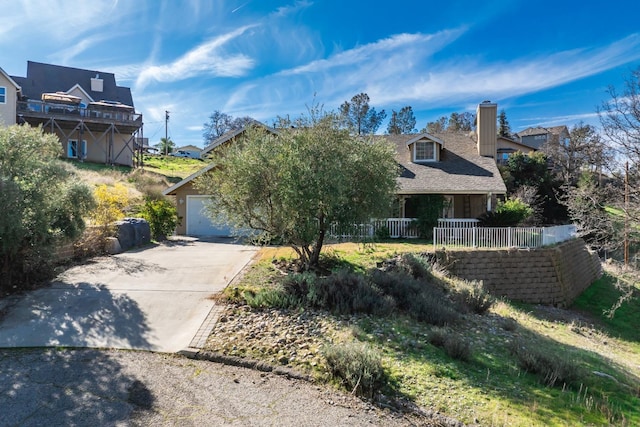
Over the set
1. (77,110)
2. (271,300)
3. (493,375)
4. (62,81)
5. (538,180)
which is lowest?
(493,375)

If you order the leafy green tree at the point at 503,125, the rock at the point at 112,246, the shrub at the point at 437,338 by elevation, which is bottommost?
the shrub at the point at 437,338

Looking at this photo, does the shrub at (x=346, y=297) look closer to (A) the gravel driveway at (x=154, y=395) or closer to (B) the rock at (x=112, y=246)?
(A) the gravel driveway at (x=154, y=395)

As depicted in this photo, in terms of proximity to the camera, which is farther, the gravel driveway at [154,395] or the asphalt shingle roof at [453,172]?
the asphalt shingle roof at [453,172]

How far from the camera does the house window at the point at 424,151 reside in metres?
22.4

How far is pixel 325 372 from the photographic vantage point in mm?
5395

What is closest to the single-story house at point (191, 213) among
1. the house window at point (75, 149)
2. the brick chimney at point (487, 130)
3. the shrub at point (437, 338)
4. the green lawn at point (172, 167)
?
the green lawn at point (172, 167)

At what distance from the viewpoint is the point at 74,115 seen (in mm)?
32031

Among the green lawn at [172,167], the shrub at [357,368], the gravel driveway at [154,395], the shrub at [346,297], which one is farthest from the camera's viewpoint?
the green lawn at [172,167]

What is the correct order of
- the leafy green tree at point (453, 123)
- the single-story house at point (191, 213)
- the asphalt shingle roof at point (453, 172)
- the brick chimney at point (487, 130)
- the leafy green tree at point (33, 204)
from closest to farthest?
the leafy green tree at point (33, 204) → the asphalt shingle roof at point (453, 172) → the single-story house at point (191, 213) → the brick chimney at point (487, 130) → the leafy green tree at point (453, 123)

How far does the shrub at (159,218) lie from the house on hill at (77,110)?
17027 millimetres

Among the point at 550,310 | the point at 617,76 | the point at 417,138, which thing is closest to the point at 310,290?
the point at 550,310

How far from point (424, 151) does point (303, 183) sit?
15750mm

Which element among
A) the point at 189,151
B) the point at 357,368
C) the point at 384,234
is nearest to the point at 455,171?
the point at 384,234

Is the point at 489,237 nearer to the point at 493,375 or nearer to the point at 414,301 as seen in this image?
the point at 414,301
